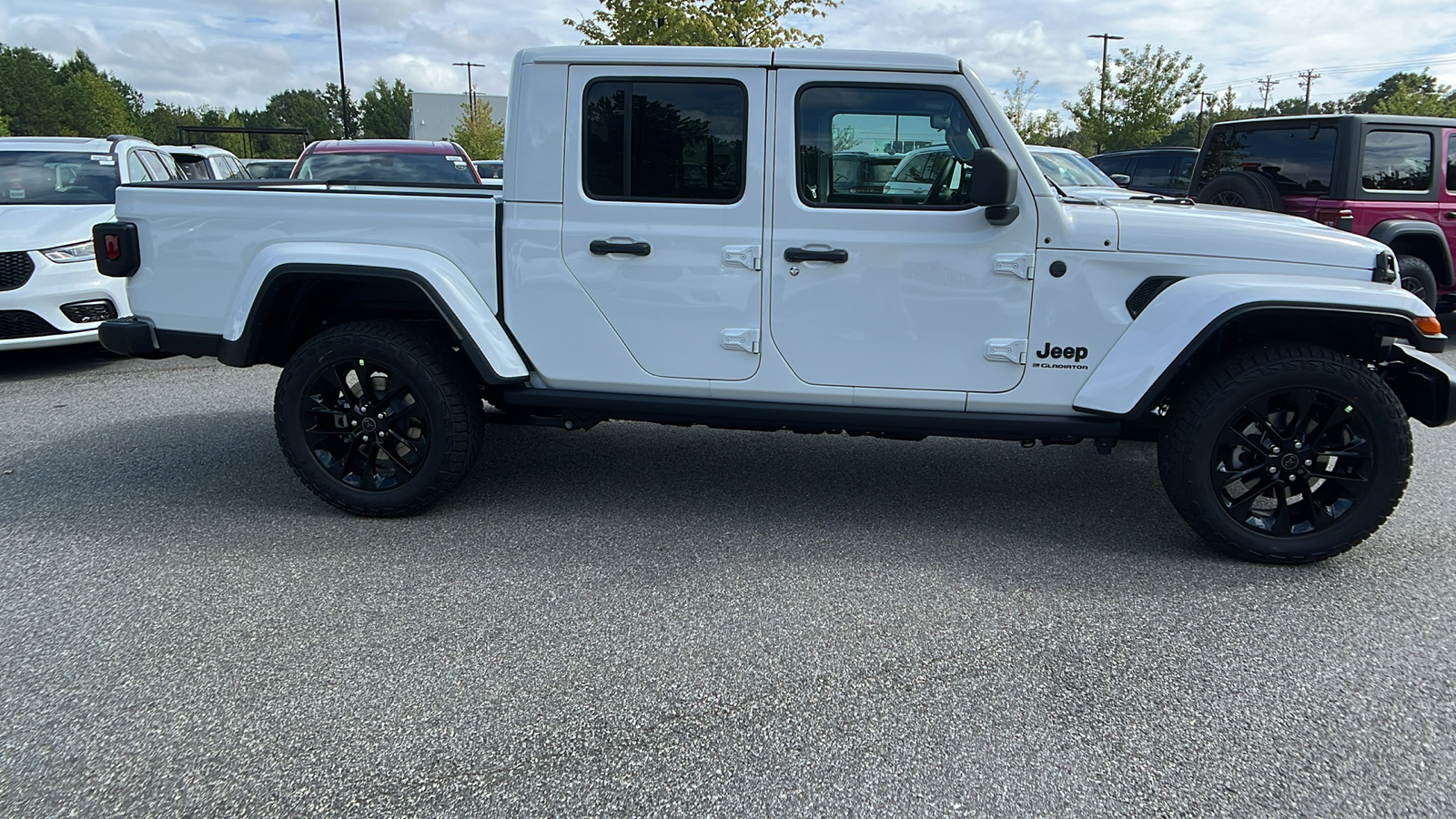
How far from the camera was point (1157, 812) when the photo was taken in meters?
2.36

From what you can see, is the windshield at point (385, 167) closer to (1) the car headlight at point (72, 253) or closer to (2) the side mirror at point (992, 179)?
(1) the car headlight at point (72, 253)

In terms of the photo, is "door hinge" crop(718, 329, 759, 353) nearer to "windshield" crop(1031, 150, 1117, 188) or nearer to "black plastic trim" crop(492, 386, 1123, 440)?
"black plastic trim" crop(492, 386, 1123, 440)

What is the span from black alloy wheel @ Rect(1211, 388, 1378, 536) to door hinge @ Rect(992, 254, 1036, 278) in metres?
0.97

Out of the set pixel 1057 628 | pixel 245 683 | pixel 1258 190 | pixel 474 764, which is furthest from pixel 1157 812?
pixel 1258 190

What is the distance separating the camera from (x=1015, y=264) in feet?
12.2

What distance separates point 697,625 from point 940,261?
66.2 inches

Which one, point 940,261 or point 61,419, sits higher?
point 940,261

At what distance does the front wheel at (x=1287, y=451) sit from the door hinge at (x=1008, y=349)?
66 cm

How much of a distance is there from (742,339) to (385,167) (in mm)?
7369

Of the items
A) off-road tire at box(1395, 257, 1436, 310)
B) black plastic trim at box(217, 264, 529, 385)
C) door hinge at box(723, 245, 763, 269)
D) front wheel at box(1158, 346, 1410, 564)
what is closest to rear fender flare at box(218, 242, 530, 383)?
black plastic trim at box(217, 264, 529, 385)

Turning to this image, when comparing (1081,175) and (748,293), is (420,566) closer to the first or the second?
(748,293)

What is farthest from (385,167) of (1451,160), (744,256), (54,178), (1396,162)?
(1451,160)

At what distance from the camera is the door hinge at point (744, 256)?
384 centimetres

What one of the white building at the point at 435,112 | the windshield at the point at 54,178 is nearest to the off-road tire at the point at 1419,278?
the windshield at the point at 54,178
